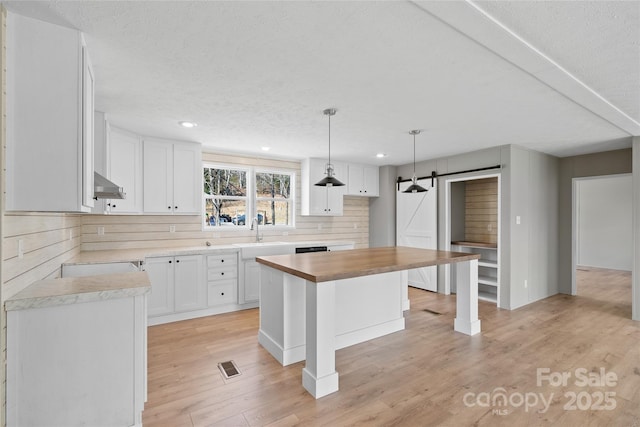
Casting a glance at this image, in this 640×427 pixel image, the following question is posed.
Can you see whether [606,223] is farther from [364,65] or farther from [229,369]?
[229,369]

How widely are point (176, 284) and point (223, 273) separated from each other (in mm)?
598

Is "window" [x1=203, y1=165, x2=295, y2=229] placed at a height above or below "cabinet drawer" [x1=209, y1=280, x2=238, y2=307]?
above

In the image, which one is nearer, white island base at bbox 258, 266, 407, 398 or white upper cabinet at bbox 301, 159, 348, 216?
white island base at bbox 258, 266, 407, 398

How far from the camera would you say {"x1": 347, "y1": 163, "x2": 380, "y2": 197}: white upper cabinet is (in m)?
6.09

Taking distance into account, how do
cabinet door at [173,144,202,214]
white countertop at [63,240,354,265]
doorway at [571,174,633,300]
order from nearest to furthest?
white countertop at [63,240,354,265] < cabinet door at [173,144,202,214] < doorway at [571,174,633,300]

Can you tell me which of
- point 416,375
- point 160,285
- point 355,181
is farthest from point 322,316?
point 355,181

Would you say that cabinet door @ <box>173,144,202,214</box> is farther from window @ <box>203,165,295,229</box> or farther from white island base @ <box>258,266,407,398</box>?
white island base @ <box>258,266,407,398</box>

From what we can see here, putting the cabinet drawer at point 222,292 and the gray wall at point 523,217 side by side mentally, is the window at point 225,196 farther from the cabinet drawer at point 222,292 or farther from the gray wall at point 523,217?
the gray wall at point 523,217

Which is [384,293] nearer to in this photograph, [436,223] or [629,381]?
[629,381]

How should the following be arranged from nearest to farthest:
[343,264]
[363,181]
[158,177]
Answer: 1. [343,264]
2. [158,177]
3. [363,181]

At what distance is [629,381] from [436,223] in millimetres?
3224

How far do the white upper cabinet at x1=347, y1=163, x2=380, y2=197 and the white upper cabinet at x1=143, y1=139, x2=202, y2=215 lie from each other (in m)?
2.85

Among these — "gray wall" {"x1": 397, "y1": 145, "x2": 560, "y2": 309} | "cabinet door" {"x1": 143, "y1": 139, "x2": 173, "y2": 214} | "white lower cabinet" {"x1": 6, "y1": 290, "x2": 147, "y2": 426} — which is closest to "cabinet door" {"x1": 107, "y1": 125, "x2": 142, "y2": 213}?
"cabinet door" {"x1": 143, "y1": 139, "x2": 173, "y2": 214}

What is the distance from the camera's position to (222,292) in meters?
4.26
